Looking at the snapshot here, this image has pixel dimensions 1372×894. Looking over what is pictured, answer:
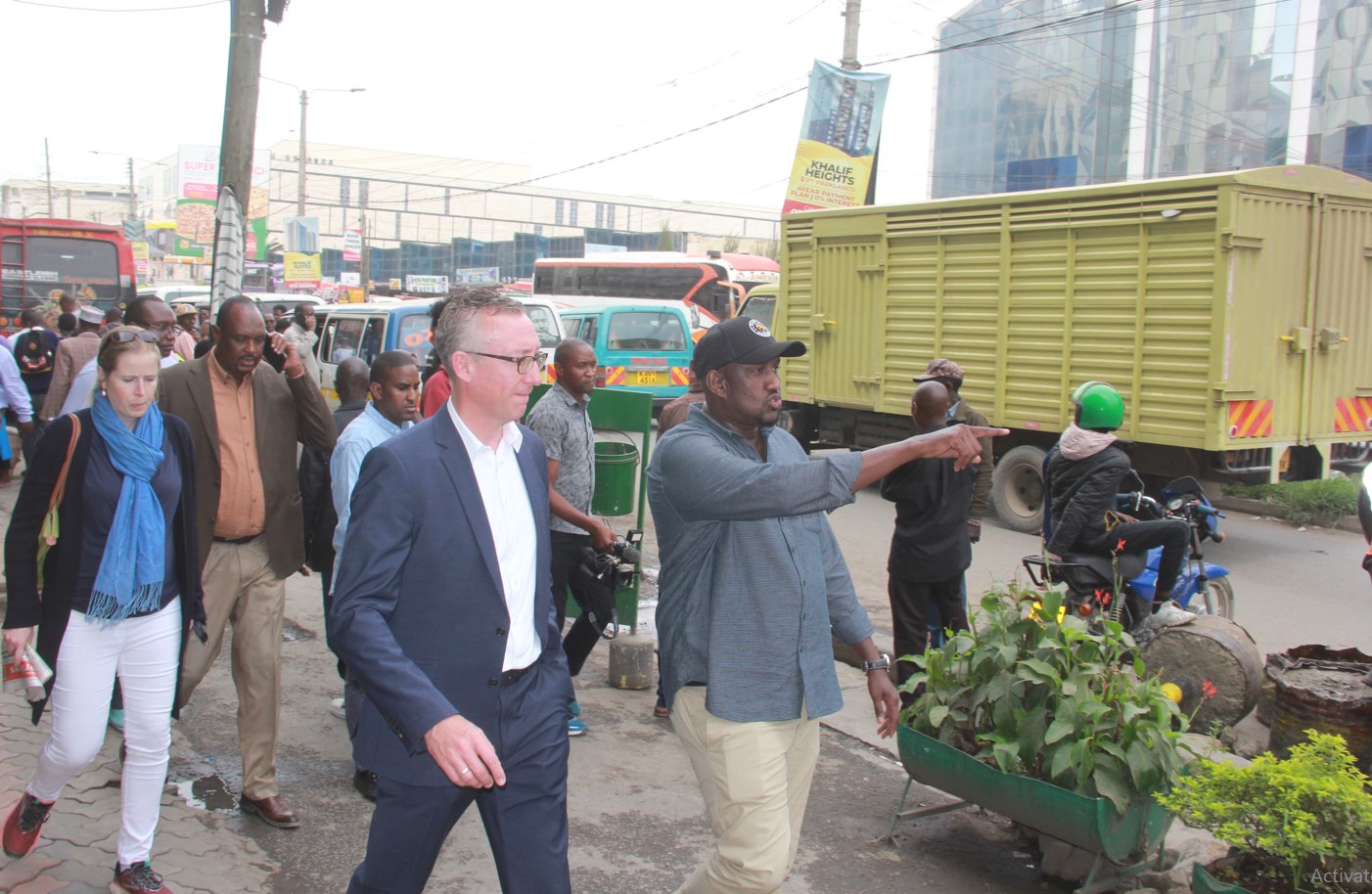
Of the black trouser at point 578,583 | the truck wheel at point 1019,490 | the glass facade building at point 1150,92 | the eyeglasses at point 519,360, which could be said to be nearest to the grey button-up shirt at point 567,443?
the black trouser at point 578,583

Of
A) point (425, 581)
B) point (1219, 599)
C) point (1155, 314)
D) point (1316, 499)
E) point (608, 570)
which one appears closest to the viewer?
point (425, 581)

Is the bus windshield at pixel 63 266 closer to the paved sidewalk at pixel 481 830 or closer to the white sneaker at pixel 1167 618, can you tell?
the paved sidewalk at pixel 481 830

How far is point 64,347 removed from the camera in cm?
954

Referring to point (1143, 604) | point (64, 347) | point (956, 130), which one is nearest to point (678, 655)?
point (1143, 604)

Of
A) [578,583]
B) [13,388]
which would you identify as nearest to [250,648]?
[578,583]

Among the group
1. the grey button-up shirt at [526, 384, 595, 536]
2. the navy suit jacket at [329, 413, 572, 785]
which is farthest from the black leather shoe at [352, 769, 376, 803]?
the navy suit jacket at [329, 413, 572, 785]

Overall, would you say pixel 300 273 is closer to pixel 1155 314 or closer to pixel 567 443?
pixel 1155 314

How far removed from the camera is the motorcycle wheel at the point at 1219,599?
6.86 metres

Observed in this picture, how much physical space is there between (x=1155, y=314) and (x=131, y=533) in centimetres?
919

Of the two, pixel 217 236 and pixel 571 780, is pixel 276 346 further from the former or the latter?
pixel 217 236

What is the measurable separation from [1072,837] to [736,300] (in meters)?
27.5

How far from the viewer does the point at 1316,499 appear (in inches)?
461

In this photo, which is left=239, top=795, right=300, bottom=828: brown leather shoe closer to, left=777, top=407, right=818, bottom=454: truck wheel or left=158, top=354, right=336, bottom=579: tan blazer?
left=158, top=354, right=336, bottom=579: tan blazer

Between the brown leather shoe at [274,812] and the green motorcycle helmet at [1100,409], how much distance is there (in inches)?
162
